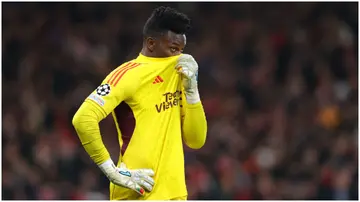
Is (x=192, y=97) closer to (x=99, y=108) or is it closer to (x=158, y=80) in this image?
(x=158, y=80)

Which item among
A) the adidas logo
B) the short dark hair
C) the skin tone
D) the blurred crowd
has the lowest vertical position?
the blurred crowd

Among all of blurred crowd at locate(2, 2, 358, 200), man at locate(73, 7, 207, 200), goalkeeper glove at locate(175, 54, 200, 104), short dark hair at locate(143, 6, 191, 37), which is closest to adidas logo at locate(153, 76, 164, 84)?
man at locate(73, 7, 207, 200)

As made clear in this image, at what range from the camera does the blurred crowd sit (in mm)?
12250

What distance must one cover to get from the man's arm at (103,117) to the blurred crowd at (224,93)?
623cm

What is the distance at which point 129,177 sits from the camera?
5.27 m

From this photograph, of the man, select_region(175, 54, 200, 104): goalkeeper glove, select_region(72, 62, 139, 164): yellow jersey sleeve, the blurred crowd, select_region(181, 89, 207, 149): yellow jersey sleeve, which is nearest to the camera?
select_region(72, 62, 139, 164): yellow jersey sleeve

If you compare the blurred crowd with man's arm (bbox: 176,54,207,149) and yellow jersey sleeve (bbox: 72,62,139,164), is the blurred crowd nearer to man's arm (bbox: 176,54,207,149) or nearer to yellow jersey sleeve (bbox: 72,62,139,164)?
man's arm (bbox: 176,54,207,149)

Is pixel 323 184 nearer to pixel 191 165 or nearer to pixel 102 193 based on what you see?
pixel 191 165

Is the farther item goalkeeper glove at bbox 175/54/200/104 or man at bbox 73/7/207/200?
goalkeeper glove at bbox 175/54/200/104

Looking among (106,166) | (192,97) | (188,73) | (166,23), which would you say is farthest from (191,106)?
(106,166)

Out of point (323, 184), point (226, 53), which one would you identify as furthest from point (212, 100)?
point (323, 184)

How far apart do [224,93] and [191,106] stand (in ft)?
27.4

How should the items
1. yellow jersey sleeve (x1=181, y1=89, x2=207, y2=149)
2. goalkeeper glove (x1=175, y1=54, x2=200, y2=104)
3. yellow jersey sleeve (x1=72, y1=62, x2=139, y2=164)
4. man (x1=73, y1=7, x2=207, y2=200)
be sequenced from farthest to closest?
yellow jersey sleeve (x1=181, y1=89, x2=207, y2=149) < goalkeeper glove (x1=175, y1=54, x2=200, y2=104) < man (x1=73, y1=7, x2=207, y2=200) < yellow jersey sleeve (x1=72, y1=62, x2=139, y2=164)

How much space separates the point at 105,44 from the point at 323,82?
3150 mm
